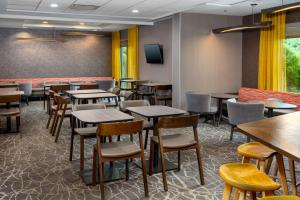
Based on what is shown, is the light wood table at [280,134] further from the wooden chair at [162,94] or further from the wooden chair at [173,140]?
the wooden chair at [162,94]

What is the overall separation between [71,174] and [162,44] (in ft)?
19.9

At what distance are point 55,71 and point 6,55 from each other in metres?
1.84

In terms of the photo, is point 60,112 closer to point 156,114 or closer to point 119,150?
point 156,114

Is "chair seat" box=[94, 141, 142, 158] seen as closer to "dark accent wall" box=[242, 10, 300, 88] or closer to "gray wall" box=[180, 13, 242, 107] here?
"gray wall" box=[180, 13, 242, 107]

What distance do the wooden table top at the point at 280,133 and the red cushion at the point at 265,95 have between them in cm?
393

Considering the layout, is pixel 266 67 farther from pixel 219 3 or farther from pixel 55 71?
pixel 55 71

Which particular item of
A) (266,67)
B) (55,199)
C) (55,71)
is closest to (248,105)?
(266,67)

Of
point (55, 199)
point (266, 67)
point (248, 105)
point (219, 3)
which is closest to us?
point (55, 199)

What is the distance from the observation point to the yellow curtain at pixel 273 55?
23.6 feet

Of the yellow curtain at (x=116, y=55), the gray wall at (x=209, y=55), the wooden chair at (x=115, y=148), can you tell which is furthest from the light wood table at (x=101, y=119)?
the yellow curtain at (x=116, y=55)

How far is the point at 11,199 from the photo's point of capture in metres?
3.25

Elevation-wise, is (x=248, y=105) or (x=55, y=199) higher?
(x=248, y=105)

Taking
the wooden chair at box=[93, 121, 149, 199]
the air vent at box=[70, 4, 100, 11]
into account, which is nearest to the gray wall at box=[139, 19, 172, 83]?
the air vent at box=[70, 4, 100, 11]

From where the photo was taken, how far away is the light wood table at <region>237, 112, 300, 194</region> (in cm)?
187
